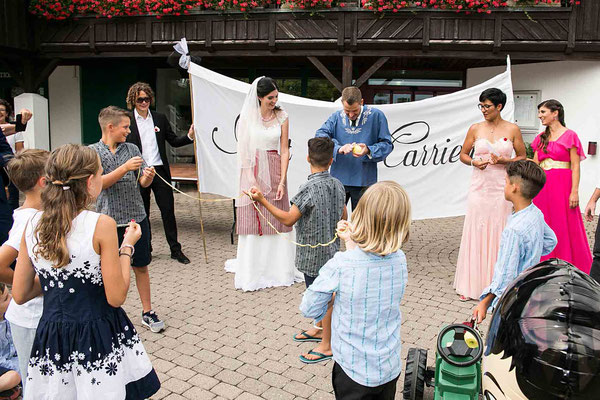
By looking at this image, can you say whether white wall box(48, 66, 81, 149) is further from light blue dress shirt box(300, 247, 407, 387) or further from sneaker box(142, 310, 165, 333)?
light blue dress shirt box(300, 247, 407, 387)

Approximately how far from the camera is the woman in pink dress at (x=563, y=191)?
4.79 m

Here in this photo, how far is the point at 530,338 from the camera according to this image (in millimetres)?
1573

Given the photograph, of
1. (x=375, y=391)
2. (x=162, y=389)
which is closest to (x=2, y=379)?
(x=162, y=389)

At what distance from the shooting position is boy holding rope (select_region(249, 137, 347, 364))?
348 centimetres

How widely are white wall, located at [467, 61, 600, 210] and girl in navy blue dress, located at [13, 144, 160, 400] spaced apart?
9829mm

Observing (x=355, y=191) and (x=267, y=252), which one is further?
(x=267, y=252)

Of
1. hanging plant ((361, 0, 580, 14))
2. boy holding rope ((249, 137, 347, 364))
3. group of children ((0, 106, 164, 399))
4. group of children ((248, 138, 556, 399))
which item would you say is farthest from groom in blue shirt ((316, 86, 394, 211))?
hanging plant ((361, 0, 580, 14))

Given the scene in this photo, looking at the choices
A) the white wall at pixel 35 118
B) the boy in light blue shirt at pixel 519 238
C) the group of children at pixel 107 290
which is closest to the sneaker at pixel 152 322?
the group of children at pixel 107 290

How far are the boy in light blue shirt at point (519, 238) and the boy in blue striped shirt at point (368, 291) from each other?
0.87m

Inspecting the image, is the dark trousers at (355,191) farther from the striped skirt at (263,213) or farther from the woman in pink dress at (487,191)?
the woman in pink dress at (487,191)

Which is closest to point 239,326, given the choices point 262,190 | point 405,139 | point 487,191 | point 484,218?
point 262,190

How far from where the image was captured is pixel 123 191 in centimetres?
412

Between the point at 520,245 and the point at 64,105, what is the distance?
14.0 meters

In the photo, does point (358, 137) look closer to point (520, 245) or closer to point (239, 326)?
point (239, 326)
